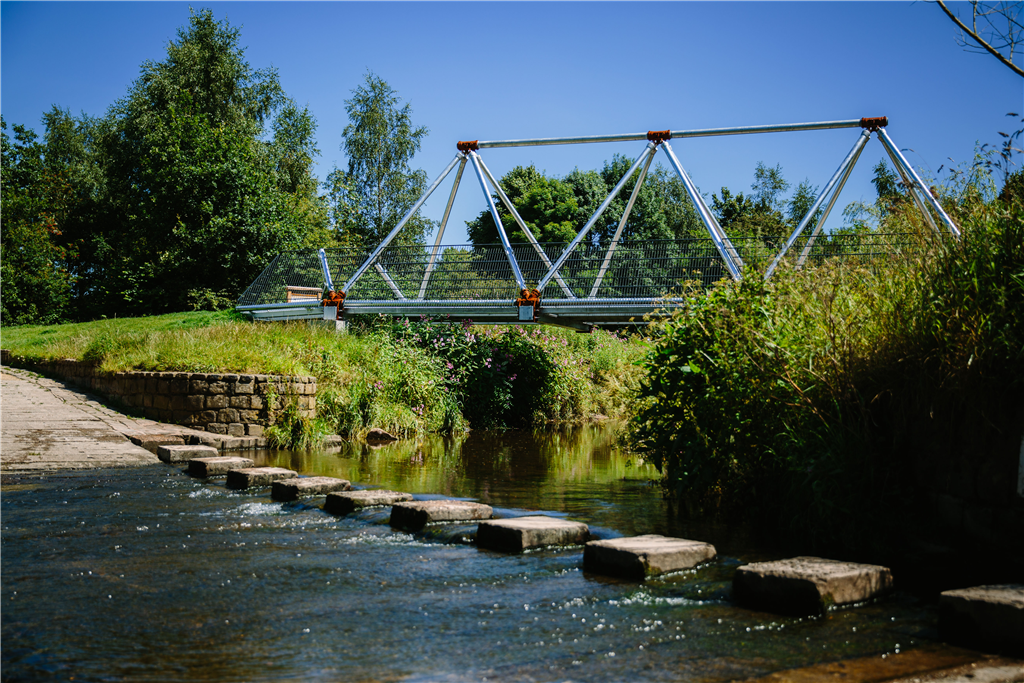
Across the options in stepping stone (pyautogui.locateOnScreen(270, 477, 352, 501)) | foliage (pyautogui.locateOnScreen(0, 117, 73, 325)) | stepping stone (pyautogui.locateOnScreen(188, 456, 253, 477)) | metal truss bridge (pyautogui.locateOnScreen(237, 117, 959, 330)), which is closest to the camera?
stepping stone (pyautogui.locateOnScreen(270, 477, 352, 501))

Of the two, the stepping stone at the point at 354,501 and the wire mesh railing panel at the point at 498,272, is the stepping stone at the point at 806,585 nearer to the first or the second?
the stepping stone at the point at 354,501

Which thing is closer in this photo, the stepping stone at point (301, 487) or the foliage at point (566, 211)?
the stepping stone at point (301, 487)

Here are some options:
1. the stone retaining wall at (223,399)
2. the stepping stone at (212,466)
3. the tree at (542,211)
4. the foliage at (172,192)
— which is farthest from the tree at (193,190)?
the stepping stone at (212,466)

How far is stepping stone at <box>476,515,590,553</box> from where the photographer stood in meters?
4.34

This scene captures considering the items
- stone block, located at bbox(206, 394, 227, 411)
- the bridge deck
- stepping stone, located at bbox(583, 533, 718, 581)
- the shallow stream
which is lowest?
the shallow stream

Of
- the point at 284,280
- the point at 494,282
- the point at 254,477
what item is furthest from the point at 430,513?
the point at 284,280

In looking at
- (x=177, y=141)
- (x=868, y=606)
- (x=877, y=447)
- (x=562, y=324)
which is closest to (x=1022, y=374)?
(x=877, y=447)

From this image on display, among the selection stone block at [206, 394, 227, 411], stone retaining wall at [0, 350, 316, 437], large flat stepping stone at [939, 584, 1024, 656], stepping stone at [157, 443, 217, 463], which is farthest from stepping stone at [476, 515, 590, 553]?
stone block at [206, 394, 227, 411]

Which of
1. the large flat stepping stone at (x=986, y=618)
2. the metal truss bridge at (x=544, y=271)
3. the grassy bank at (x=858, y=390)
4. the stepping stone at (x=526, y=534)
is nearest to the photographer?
the large flat stepping stone at (x=986, y=618)

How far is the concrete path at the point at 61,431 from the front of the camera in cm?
761

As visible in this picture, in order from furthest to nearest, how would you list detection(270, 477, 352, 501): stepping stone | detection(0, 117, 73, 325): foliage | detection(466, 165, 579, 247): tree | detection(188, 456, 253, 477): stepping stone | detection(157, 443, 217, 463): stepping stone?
detection(466, 165, 579, 247): tree
detection(0, 117, 73, 325): foliage
detection(157, 443, 217, 463): stepping stone
detection(188, 456, 253, 477): stepping stone
detection(270, 477, 352, 501): stepping stone

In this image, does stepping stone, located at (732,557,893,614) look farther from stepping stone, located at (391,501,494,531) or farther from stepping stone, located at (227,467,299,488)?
stepping stone, located at (227,467,299,488)

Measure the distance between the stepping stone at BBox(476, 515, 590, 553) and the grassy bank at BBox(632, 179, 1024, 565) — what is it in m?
1.35

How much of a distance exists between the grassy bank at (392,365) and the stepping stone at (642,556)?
20.1 ft
